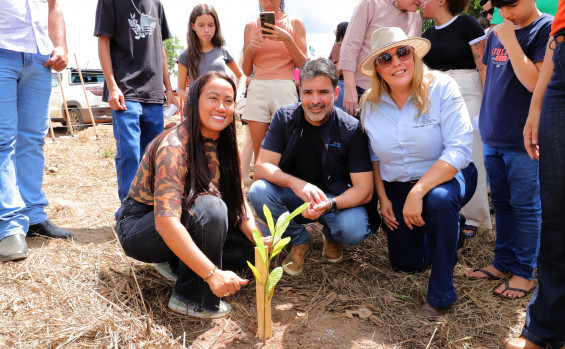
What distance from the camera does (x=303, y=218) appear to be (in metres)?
2.88

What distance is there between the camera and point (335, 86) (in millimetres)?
2832

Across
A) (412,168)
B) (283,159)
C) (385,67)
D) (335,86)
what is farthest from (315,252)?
(385,67)

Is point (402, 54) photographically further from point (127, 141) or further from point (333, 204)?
point (127, 141)

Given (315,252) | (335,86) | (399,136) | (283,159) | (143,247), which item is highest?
(335,86)

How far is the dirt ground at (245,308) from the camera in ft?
6.79

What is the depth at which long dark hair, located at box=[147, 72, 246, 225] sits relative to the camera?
221cm

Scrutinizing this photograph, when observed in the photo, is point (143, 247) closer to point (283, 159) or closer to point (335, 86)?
point (283, 159)

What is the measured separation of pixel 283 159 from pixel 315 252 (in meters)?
0.78

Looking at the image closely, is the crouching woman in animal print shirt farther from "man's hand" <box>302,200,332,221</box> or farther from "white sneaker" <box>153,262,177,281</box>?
"man's hand" <box>302,200,332,221</box>

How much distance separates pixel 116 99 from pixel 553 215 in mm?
2953

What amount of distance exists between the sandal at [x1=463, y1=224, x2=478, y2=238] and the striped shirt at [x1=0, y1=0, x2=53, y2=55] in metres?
3.47

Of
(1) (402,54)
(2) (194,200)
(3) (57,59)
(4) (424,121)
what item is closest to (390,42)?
(1) (402,54)

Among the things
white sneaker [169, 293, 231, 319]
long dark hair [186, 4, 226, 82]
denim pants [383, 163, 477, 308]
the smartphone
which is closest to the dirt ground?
white sneaker [169, 293, 231, 319]

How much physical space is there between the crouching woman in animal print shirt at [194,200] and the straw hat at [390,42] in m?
0.90
